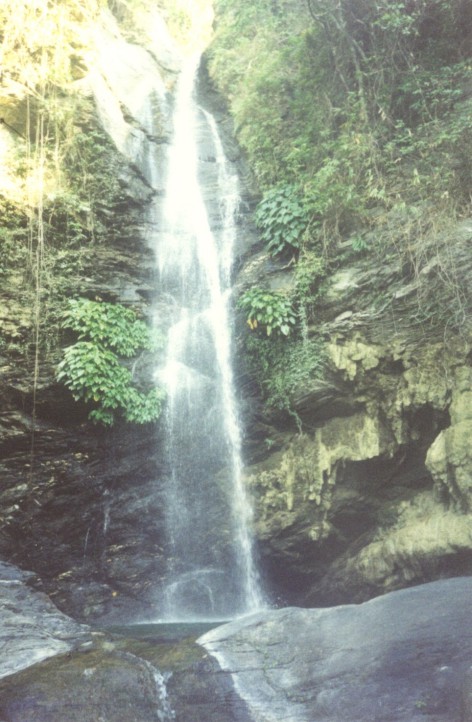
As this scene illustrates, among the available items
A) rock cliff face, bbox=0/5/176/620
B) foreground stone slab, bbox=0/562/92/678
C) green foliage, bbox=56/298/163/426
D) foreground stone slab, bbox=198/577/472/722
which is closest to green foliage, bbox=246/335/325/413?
green foliage, bbox=56/298/163/426

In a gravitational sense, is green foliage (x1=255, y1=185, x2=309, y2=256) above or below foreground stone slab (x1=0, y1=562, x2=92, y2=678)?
above

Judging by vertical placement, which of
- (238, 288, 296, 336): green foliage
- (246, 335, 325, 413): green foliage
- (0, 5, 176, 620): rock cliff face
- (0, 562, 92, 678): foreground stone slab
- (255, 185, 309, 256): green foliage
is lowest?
(0, 562, 92, 678): foreground stone slab

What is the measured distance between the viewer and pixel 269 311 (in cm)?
880

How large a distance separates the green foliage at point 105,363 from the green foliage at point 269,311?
191 centimetres

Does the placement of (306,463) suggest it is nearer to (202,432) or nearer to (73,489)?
(202,432)

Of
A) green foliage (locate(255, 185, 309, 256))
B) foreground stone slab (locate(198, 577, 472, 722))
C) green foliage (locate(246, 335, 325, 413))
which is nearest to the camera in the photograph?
foreground stone slab (locate(198, 577, 472, 722))

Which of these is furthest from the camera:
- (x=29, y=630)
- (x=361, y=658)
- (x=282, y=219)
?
(x=282, y=219)

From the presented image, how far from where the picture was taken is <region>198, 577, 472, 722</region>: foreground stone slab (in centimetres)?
383

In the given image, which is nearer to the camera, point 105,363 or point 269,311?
point 105,363

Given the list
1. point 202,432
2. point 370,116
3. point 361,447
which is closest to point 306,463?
point 361,447

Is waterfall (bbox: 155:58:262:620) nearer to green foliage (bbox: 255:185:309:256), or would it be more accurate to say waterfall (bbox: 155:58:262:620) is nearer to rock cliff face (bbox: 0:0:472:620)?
rock cliff face (bbox: 0:0:472:620)

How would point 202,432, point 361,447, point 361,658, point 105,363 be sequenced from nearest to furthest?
point 361,658
point 361,447
point 105,363
point 202,432

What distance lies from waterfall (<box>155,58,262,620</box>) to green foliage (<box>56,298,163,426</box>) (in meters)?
0.55

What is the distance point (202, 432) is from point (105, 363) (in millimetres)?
2077
